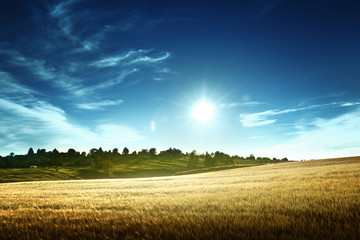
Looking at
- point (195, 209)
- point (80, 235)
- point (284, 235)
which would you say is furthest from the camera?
point (195, 209)

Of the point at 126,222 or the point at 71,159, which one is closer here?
the point at 126,222

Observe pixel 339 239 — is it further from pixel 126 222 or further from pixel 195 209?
pixel 126 222

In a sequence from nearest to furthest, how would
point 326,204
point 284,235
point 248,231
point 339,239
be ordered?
point 339,239
point 284,235
point 248,231
point 326,204

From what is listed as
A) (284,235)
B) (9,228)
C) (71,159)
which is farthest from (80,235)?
(71,159)

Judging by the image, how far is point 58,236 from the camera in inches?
208

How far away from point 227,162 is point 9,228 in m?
164

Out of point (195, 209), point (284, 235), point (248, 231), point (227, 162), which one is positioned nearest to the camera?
point (284, 235)

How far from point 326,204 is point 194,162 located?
161139 mm

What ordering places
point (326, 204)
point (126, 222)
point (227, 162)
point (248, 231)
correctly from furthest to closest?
point (227, 162) < point (326, 204) < point (126, 222) < point (248, 231)

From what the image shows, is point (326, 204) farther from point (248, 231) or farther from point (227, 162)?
point (227, 162)

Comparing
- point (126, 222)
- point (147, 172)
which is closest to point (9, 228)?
point (126, 222)

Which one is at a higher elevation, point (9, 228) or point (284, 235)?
point (284, 235)

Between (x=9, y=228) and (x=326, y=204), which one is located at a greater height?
(x=326, y=204)

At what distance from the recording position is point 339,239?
3.83m
